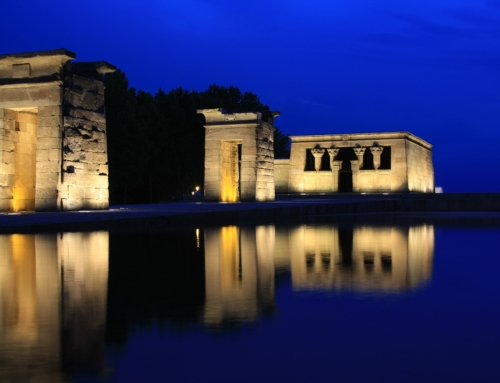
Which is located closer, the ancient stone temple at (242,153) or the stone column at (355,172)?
the ancient stone temple at (242,153)

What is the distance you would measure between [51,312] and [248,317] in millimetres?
1586

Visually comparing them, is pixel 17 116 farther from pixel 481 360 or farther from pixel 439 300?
pixel 481 360

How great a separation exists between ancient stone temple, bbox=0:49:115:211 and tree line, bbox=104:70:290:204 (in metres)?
17.5

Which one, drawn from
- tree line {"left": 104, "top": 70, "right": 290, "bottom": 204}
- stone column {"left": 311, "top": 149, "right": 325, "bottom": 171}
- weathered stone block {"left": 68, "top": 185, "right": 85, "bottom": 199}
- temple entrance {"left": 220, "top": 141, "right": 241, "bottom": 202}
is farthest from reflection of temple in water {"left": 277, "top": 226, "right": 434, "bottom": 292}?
stone column {"left": 311, "top": 149, "right": 325, "bottom": 171}

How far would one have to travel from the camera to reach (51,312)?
194 inches

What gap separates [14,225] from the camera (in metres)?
13.1

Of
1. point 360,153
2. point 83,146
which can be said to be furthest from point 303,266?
point 360,153

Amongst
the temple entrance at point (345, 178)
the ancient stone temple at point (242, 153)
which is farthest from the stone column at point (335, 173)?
the ancient stone temple at point (242, 153)

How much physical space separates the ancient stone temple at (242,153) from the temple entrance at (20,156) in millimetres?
12023

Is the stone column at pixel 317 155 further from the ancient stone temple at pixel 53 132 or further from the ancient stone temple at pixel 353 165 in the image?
the ancient stone temple at pixel 53 132

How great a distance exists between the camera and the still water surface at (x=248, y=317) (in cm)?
336

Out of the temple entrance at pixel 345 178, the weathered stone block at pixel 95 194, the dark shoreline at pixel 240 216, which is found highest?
the temple entrance at pixel 345 178

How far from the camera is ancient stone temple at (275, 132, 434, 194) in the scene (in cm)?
4450

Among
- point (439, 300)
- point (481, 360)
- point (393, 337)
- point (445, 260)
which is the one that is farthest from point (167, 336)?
point (445, 260)
